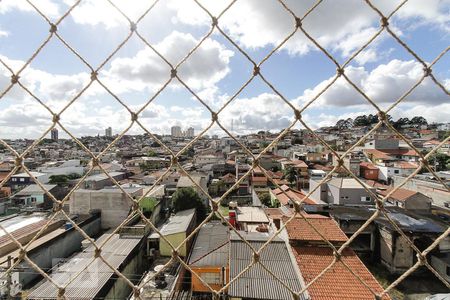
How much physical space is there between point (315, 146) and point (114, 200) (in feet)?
71.1

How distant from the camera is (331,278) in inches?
189

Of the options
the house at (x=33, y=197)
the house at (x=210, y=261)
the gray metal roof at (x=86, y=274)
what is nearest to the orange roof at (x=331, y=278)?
the house at (x=210, y=261)

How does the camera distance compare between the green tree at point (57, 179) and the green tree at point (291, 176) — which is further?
the green tree at point (57, 179)

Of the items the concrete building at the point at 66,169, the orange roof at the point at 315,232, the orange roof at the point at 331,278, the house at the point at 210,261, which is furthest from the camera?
the concrete building at the point at 66,169

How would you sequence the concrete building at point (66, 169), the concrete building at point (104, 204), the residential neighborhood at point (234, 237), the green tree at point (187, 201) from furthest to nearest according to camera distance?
the concrete building at point (66, 169), the green tree at point (187, 201), the concrete building at point (104, 204), the residential neighborhood at point (234, 237)

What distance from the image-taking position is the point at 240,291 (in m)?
4.32

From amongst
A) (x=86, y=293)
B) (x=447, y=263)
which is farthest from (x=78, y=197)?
(x=447, y=263)

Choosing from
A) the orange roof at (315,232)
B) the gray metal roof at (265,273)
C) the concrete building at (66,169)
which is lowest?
the gray metal roof at (265,273)

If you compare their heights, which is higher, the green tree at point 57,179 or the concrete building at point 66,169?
the concrete building at point 66,169

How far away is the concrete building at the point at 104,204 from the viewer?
1057 cm

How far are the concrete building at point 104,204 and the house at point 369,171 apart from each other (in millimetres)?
14753

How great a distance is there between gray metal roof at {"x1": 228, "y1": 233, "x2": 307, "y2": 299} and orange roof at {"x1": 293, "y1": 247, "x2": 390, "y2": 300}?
209mm

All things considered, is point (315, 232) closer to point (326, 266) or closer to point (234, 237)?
point (326, 266)

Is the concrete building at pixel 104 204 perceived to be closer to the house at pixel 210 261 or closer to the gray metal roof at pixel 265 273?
the house at pixel 210 261
